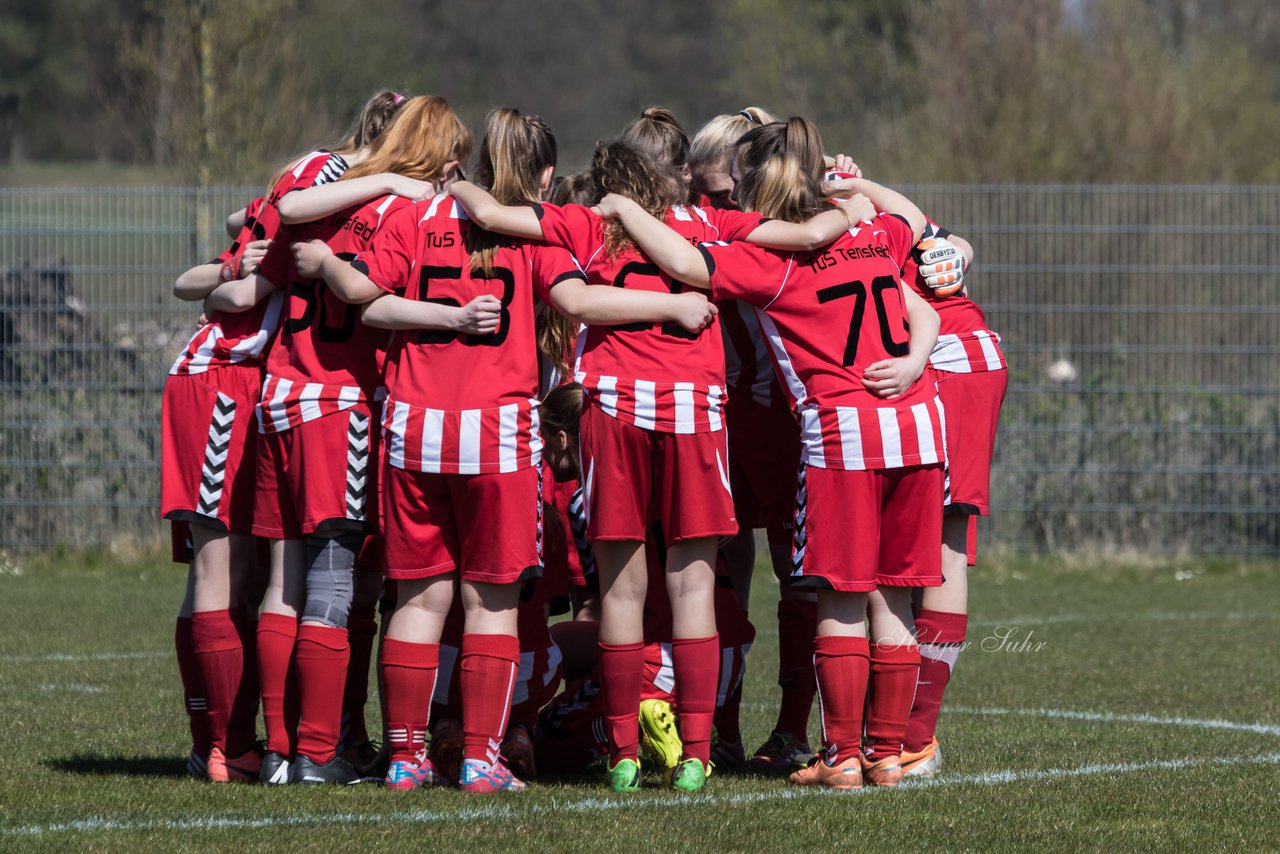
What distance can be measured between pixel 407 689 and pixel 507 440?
2.45 ft

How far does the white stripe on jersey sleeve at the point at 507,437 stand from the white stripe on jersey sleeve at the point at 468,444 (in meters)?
0.07

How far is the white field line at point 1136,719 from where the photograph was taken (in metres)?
6.02

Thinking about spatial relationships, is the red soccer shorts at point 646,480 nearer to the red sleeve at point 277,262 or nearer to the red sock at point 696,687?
the red sock at point 696,687

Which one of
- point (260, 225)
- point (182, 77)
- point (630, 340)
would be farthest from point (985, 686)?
point (182, 77)

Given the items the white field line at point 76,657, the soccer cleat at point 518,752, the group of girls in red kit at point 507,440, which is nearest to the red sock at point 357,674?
the group of girls in red kit at point 507,440

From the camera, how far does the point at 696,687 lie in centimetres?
476

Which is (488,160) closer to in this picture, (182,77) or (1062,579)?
(1062,579)

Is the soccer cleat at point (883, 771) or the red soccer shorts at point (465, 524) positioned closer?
the red soccer shorts at point (465, 524)

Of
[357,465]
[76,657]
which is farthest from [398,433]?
[76,657]

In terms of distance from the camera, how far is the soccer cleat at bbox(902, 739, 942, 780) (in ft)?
16.5

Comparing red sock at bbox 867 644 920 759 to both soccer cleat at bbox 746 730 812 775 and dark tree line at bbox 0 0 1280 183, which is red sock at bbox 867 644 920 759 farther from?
dark tree line at bbox 0 0 1280 183

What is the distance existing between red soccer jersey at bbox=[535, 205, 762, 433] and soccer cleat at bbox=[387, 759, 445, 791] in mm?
1145

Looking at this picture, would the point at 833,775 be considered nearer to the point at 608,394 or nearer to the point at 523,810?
the point at 523,810

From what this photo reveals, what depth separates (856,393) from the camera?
4.74 metres
